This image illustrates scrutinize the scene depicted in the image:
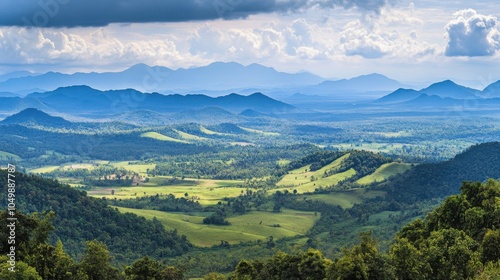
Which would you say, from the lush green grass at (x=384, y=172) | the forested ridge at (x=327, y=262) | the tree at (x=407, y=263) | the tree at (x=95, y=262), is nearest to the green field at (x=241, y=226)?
the lush green grass at (x=384, y=172)

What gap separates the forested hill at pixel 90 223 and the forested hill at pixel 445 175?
7655 cm

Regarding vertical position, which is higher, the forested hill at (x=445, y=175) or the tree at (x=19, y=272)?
the tree at (x=19, y=272)

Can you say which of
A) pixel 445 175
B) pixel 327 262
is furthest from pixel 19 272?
pixel 445 175

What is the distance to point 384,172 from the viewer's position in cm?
19288

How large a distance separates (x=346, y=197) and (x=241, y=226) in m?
45.1

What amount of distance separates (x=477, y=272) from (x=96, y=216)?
297ft

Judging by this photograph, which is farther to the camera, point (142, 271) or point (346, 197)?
point (346, 197)

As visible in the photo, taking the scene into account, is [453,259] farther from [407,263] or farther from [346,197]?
[346,197]

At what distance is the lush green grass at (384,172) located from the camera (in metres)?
188

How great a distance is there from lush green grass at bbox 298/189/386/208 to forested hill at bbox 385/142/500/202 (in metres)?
6.39

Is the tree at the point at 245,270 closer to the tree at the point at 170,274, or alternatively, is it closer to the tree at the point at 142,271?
the tree at the point at 170,274

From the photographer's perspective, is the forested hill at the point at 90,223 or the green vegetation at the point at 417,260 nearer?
the green vegetation at the point at 417,260

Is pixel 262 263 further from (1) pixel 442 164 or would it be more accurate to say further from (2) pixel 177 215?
(1) pixel 442 164

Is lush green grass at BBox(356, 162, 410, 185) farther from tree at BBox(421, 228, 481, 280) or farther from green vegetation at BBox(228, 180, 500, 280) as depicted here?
tree at BBox(421, 228, 481, 280)
